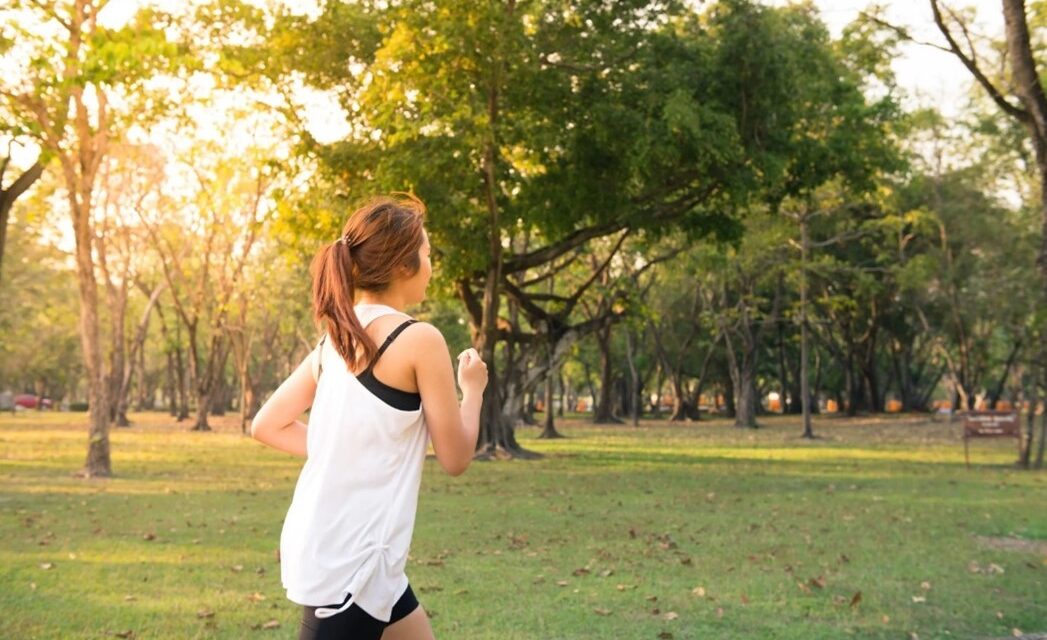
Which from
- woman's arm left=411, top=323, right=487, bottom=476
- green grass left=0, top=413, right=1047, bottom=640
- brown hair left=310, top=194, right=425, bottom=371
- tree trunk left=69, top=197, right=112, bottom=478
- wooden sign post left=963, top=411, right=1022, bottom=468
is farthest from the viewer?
wooden sign post left=963, top=411, right=1022, bottom=468

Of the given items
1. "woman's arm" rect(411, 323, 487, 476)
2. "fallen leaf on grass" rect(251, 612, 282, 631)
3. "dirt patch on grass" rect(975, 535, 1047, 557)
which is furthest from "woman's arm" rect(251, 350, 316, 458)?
"dirt patch on grass" rect(975, 535, 1047, 557)

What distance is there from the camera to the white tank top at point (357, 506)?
281 cm

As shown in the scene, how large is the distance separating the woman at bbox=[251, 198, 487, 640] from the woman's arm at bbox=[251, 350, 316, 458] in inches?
7.1

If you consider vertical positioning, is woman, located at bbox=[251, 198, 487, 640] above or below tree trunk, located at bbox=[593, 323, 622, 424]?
below

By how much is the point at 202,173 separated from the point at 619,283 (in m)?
15.3

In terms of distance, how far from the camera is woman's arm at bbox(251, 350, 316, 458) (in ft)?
10.3

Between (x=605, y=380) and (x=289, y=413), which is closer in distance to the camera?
(x=289, y=413)

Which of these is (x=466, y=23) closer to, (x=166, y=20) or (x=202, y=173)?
(x=166, y=20)

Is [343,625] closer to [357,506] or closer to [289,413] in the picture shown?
[357,506]

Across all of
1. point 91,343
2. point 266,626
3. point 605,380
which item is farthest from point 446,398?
point 605,380

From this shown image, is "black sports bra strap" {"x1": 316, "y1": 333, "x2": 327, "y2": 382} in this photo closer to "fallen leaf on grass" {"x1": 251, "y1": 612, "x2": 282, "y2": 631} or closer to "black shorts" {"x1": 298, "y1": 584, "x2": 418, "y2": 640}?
"black shorts" {"x1": 298, "y1": 584, "x2": 418, "y2": 640}

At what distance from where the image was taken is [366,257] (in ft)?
9.80

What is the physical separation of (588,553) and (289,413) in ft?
27.7

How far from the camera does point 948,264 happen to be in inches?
1612
